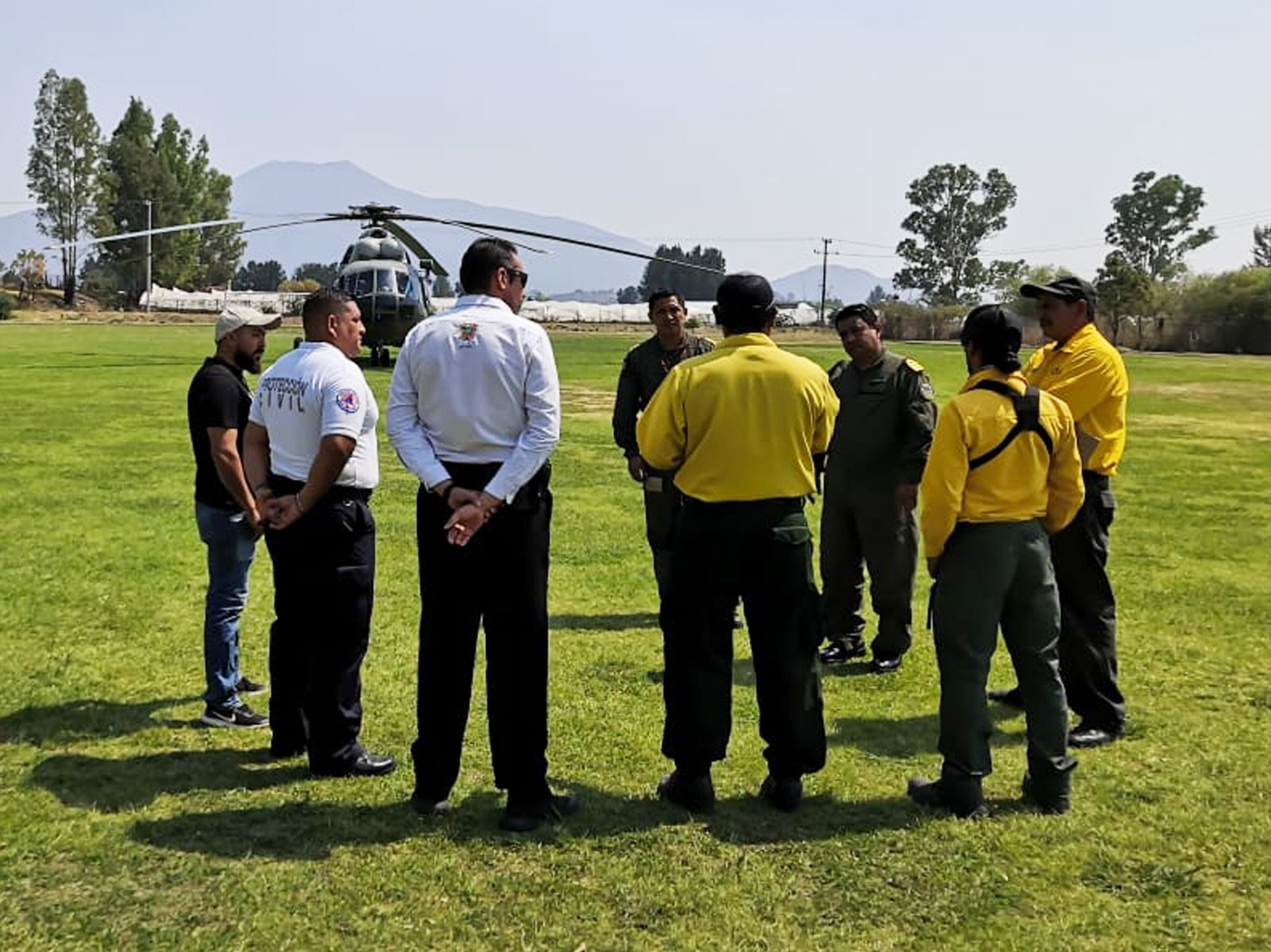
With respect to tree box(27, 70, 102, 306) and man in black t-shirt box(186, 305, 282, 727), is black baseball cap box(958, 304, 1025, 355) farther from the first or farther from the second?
tree box(27, 70, 102, 306)

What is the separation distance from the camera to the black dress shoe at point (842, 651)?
654 centimetres

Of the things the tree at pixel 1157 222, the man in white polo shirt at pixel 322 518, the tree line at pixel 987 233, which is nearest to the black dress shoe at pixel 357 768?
the man in white polo shirt at pixel 322 518

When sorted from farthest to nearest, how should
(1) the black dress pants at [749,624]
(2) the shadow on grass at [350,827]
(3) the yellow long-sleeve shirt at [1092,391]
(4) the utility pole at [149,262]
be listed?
(4) the utility pole at [149,262] → (3) the yellow long-sleeve shirt at [1092,391] → (1) the black dress pants at [749,624] → (2) the shadow on grass at [350,827]

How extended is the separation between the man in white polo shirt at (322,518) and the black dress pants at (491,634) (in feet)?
1.51

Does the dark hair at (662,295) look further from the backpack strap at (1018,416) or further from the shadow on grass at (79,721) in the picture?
the shadow on grass at (79,721)

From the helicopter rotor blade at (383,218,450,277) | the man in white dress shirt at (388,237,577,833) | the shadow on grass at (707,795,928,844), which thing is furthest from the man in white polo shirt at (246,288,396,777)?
the helicopter rotor blade at (383,218,450,277)

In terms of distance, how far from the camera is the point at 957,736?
14.2ft

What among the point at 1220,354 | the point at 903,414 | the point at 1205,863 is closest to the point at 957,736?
the point at 1205,863

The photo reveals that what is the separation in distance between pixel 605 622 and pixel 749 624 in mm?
2913

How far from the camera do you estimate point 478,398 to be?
4.11m

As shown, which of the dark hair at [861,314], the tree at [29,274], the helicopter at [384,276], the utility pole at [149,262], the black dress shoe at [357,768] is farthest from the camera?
the tree at [29,274]

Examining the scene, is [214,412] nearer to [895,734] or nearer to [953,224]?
[895,734]

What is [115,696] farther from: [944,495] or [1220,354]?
[1220,354]

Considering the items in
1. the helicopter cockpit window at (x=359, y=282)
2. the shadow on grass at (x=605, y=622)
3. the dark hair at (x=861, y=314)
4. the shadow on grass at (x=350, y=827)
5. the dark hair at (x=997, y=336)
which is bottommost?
the shadow on grass at (x=350, y=827)
